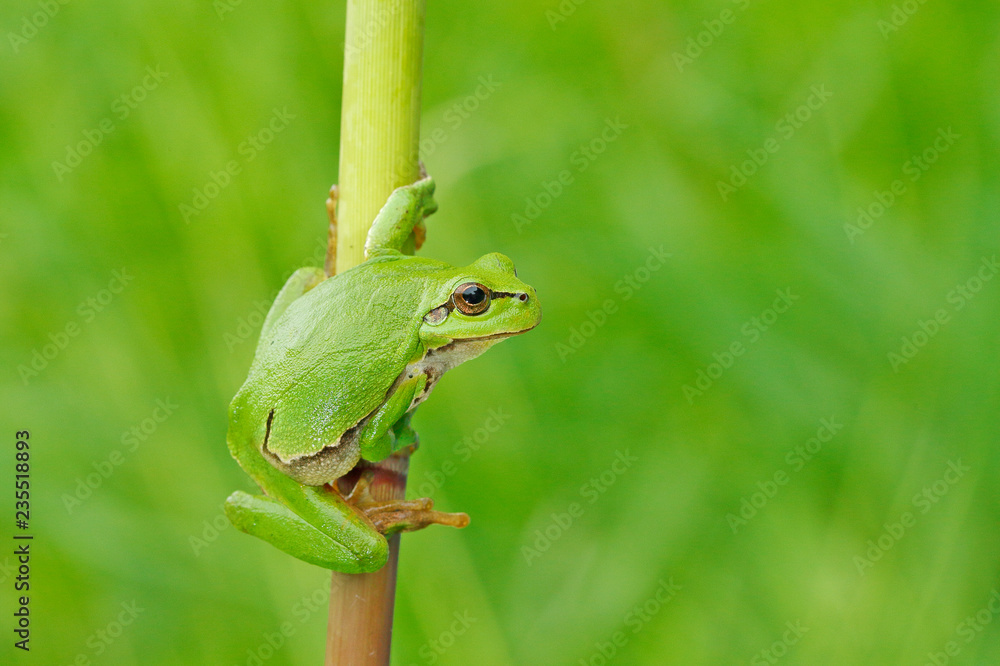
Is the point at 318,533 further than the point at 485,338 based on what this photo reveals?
No

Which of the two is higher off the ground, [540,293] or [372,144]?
[372,144]

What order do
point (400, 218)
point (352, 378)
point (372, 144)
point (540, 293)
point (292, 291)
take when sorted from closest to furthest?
point (372, 144), point (400, 218), point (352, 378), point (292, 291), point (540, 293)

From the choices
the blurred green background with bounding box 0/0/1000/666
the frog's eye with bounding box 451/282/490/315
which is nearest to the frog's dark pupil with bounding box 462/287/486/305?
the frog's eye with bounding box 451/282/490/315

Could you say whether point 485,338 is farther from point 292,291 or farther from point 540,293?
point 540,293

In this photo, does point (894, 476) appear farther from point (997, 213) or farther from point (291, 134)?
point (291, 134)

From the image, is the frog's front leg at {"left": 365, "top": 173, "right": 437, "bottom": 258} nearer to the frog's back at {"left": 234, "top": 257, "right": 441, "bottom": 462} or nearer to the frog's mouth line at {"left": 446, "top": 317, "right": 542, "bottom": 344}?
the frog's back at {"left": 234, "top": 257, "right": 441, "bottom": 462}

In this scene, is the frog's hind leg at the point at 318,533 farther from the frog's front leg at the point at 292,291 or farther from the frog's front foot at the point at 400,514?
the frog's front leg at the point at 292,291

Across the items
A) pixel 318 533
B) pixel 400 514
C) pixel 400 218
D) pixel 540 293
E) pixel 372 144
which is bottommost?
pixel 318 533

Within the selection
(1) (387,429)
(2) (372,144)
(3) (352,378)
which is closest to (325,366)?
(3) (352,378)

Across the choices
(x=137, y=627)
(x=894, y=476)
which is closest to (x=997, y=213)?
(x=894, y=476)
